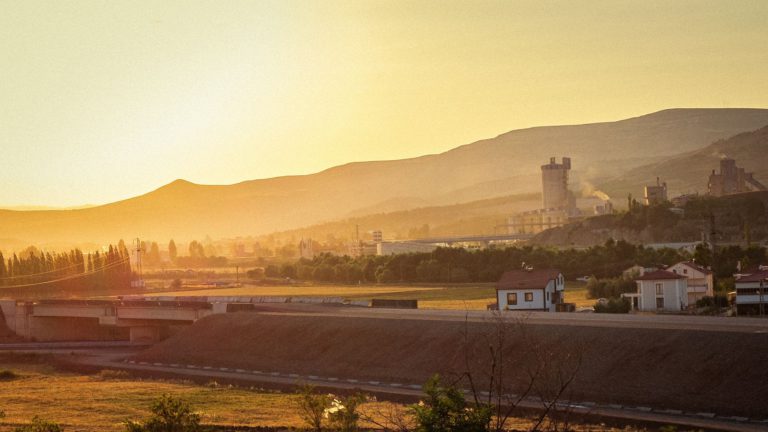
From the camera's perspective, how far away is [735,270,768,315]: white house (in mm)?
61750

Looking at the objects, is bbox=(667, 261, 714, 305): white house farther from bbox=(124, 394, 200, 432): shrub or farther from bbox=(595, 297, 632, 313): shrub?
bbox=(124, 394, 200, 432): shrub

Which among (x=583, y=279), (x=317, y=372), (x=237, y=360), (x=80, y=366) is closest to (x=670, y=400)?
(x=317, y=372)

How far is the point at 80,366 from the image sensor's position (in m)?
66.8

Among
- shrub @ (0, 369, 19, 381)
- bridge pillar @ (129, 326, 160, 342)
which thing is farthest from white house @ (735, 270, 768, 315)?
bridge pillar @ (129, 326, 160, 342)

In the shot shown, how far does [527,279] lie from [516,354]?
2218 centimetres

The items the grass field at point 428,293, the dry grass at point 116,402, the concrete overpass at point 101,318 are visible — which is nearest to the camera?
the dry grass at point 116,402

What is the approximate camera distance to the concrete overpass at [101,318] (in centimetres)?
8087

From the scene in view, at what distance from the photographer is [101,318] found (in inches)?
3465

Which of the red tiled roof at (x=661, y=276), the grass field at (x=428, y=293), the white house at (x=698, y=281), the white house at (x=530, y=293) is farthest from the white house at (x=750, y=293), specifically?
the grass field at (x=428, y=293)

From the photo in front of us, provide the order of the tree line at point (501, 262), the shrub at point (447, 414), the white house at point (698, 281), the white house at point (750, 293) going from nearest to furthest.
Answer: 1. the shrub at point (447, 414)
2. the white house at point (750, 293)
3. the white house at point (698, 281)
4. the tree line at point (501, 262)

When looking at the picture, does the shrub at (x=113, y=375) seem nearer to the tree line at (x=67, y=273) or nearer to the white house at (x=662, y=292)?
the white house at (x=662, y=292)

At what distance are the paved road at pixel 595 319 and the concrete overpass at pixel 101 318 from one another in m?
12.9

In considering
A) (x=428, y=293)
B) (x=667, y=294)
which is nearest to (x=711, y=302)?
(x=667, y=294)

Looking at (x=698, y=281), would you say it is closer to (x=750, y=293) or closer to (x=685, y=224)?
(x=750, y=293)
